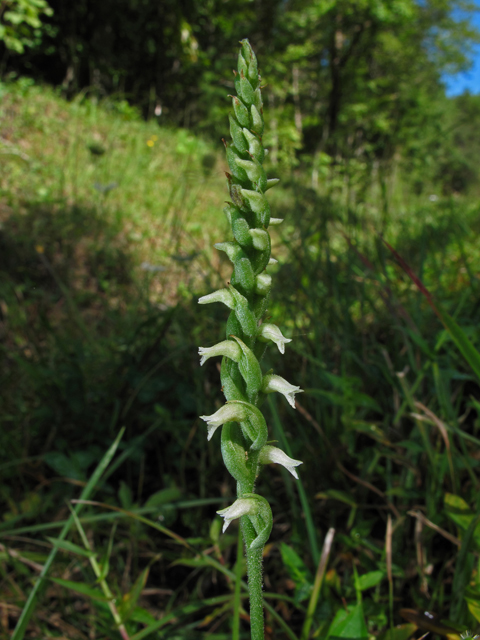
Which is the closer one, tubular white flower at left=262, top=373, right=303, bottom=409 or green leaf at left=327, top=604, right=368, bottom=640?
tubular white flower at left=262, top=373, right=303, bottom=409

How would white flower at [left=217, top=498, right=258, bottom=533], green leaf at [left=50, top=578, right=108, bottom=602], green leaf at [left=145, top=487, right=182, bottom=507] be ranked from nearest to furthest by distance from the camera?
1. white flower at [left=217, top=498, right=258, bottom=533]
2. green leaf at [left=50, top=578, right=108, bottom=602]
3. green leaf at [left=145, top=487, right=182, bottom=507]

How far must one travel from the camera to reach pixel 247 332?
61 centimetres

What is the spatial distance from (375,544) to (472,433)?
2.15ft

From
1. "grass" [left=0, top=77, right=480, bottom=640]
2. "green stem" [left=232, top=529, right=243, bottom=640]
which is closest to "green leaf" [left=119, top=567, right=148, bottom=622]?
"grass" [left=0, top=77, right=480, bottom=640]

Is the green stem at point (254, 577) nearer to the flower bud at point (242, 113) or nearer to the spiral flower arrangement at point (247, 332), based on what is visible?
the spiral flower arrangement at point (247, 332)

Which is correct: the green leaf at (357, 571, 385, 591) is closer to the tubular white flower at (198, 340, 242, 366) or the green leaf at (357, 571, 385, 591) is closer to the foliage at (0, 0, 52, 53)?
the tubular white flower at (198, 340, 242, 366)

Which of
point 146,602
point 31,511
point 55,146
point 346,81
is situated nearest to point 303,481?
point 146,602

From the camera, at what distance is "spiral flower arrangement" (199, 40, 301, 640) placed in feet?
1.97

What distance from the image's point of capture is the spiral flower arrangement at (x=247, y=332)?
60 centimetres

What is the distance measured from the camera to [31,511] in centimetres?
147

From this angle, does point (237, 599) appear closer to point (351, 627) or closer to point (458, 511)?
point (351, 627)

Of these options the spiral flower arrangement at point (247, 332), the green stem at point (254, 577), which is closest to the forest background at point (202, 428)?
the green stem at point (254, 577)

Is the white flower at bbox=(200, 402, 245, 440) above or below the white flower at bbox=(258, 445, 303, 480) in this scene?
above

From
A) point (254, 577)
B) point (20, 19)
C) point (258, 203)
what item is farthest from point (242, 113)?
point (20, 19)
